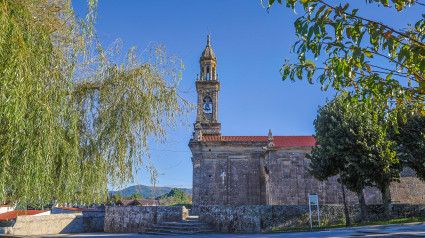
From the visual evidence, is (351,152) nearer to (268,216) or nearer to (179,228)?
(268,216)

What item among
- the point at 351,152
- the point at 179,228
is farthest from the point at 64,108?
the point at 351,152

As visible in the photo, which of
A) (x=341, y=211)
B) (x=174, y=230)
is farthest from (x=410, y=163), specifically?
(x=174, y=230)

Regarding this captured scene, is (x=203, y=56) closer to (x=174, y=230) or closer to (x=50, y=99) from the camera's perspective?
(x=174, y=230)

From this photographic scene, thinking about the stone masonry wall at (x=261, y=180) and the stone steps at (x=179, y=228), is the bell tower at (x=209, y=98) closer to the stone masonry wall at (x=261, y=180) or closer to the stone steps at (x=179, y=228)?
the stone masonry wall at (x=261, y=180)

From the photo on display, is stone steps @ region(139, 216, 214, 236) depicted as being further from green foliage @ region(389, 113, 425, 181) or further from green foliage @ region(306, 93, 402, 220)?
green foliage @ region(389, 113, 425, 181)

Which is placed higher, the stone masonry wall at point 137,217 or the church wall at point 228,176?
the church wall at point 228,176

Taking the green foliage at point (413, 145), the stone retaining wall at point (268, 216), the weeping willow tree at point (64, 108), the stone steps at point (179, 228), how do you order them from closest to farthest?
the weeping willow tree at point (64, 108) < the stone steps at point (179, 228) < the stone retaining wall at point (268, 216) < the green foliage at point (413, 145)

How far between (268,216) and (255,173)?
14.5m

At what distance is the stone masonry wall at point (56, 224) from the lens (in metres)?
13.6

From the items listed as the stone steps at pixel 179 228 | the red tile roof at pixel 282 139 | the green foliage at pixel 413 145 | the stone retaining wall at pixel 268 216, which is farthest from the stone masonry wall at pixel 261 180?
the stone steps at pixel 179 228

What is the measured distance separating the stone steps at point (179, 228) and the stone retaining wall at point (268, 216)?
27.2 inches

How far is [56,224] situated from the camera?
16453 millimetres

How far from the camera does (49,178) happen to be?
623 centimetres

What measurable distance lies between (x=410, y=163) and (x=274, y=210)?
10133mm
